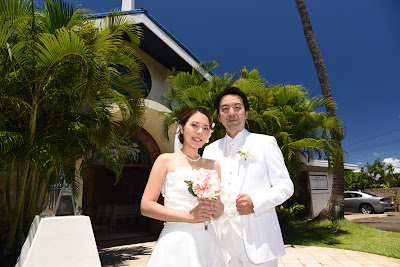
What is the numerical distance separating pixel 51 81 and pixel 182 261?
4569mm

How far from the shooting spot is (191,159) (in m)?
2.40

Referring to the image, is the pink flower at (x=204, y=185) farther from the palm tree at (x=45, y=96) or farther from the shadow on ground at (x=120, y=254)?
the shadow on ground at (x=120, y=254)

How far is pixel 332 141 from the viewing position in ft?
37.0

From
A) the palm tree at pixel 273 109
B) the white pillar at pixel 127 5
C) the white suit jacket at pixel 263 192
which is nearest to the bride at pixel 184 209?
the white suit jacket at pixel 263 192

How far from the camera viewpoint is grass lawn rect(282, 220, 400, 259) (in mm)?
8680

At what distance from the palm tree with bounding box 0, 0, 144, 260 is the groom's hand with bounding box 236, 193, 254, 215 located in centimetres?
360

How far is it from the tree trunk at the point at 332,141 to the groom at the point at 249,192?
8862 millimetres

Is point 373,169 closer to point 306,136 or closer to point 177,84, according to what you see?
point 306,136

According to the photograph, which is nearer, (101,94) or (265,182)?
(265,182)

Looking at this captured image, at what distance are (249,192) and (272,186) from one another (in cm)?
21

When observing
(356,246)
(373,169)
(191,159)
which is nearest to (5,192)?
(191,159)

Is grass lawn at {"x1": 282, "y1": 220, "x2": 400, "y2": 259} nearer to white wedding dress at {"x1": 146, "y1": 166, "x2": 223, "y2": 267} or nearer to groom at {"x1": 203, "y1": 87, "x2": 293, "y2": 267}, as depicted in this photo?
groom at {"x1": 203, "y1": 87, "x2": 293, "y2": 267}

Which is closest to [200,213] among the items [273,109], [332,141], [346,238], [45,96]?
[45,96]

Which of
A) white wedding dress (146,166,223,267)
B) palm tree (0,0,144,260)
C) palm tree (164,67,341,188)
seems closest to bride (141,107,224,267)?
white wedding dress (146,166,223,267)
